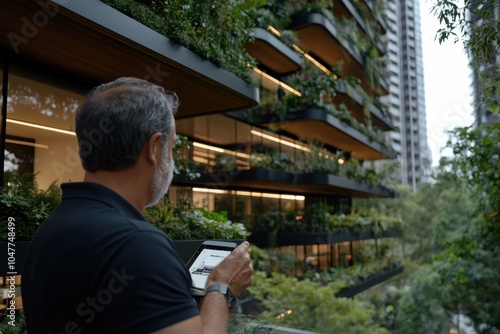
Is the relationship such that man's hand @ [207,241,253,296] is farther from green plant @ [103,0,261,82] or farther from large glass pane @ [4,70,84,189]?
large glass pane @ [4,70,84,189]

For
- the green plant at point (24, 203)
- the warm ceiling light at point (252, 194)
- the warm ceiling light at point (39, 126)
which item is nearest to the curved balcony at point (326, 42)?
the warm ceiling light at point (252, 194)

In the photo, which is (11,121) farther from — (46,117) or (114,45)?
(114,45)

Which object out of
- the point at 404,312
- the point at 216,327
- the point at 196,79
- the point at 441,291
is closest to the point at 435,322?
the point at 404,312

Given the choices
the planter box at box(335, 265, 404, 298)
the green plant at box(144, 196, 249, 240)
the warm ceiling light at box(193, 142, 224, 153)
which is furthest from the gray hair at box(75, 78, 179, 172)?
the planter box at box(335, 265, 404, 298)

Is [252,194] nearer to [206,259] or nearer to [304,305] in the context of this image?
[304,305]

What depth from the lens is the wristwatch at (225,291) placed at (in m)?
1.59

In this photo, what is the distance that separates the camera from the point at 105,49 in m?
5.89

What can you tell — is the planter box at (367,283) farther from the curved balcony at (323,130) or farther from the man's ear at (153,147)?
the man's ear at (153,147)

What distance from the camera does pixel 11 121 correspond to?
607cm

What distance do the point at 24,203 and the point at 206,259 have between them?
408 centimetres

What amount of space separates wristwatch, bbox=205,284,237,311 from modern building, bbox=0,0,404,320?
0.72m

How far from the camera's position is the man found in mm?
1255

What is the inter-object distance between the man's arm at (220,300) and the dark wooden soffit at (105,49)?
397 centimetres

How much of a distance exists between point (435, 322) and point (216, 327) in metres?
23.0
